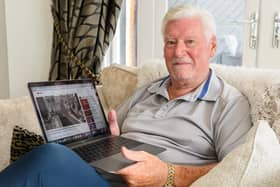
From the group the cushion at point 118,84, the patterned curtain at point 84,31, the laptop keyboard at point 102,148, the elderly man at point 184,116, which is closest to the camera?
the elderly man at point 184,116

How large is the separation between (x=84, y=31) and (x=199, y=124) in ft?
4.06

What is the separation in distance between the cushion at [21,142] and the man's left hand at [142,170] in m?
0.52

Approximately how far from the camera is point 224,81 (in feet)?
4.73

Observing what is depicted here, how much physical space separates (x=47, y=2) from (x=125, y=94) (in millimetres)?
1241

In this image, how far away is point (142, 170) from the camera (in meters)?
1.05

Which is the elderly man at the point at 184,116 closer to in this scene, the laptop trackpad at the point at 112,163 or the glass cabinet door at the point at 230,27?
the laptop trackpad at the point at 112,163

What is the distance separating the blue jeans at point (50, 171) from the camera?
949 mm

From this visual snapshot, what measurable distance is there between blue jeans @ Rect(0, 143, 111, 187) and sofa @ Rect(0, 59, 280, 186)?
13.0 inches

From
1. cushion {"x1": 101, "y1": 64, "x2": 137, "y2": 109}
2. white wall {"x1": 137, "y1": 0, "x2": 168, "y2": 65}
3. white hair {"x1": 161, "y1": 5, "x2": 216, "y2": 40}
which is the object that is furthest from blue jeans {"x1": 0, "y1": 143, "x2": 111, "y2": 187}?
white wall {"x1": 137, "y1": 0, "x2": 168, "y2": 65}

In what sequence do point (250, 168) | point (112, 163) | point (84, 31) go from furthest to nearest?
point (84, 31), point (112, 163), point (250, 168)

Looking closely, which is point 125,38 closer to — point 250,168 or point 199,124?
point 199,124

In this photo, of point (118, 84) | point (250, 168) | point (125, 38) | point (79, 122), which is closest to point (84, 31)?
point (125, 38)

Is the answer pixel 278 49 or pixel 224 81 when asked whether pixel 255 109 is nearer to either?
pixel 224 81

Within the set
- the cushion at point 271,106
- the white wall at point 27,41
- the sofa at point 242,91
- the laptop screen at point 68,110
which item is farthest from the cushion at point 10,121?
the white wall at point 27,41
